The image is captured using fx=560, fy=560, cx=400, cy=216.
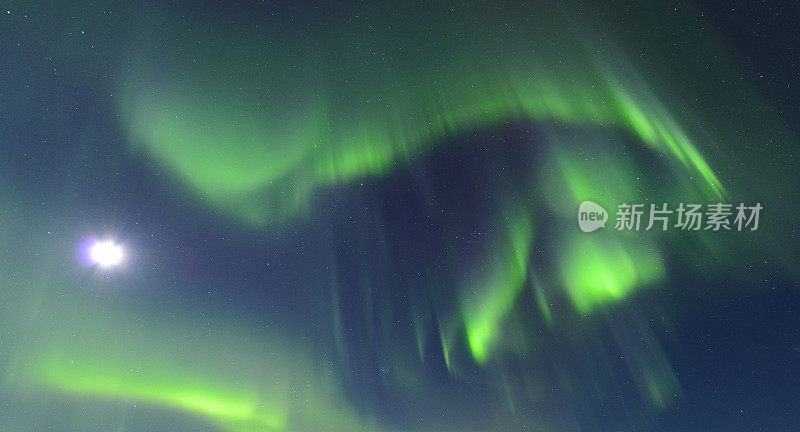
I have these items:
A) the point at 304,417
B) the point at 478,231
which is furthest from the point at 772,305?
the point at 304,417

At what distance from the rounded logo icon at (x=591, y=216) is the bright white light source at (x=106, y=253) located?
3.10 feet

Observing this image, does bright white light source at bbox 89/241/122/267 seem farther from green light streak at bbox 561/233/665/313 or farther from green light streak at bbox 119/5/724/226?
green light streak at bbox 561/233/665/313

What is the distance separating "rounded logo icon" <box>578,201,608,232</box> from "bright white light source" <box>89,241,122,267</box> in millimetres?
945

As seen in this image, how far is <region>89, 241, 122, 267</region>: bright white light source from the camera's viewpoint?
1.16 meters

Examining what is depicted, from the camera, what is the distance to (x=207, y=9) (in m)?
1.14

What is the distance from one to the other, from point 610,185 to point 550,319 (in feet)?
0.95

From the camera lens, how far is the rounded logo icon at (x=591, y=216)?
1101mm

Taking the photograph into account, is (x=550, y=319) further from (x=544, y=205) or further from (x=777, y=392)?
(x=777, y=392)

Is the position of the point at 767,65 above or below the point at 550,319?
above

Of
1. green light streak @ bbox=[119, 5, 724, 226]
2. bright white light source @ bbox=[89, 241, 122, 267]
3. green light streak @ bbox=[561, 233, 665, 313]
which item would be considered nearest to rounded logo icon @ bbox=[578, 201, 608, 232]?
green light streak @ bbox=[561, 233, 665, 313]

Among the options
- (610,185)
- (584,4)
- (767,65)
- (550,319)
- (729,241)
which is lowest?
(550,319)

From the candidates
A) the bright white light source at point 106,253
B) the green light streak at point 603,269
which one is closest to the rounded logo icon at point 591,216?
the green light streak at point 603,269

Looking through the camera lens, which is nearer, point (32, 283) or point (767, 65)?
point (767, 65)

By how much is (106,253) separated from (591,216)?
3.26ft
